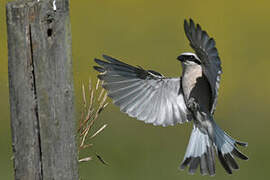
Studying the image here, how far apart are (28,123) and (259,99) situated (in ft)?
24.3

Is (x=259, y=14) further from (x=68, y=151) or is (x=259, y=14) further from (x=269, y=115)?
(x=68, y=151)

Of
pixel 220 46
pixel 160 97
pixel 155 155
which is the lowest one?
pixel 155 155

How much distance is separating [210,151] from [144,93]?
2.01 ft

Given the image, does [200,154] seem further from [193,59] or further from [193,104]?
[193,59]

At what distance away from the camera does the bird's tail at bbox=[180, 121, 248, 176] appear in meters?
5.30

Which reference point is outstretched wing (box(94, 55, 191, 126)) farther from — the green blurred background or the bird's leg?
the green blurred background

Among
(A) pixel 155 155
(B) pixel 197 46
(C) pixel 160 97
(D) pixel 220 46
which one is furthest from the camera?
(D) pixel 220 46

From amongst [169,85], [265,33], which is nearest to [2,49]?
[265,33]

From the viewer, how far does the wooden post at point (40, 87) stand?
3721 mm

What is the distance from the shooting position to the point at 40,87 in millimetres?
3777

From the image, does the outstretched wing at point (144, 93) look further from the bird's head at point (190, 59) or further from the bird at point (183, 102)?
the bird's head at point (190, 59)

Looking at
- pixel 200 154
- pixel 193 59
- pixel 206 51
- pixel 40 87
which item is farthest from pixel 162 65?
pixel 40 87

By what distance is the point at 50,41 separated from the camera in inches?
148

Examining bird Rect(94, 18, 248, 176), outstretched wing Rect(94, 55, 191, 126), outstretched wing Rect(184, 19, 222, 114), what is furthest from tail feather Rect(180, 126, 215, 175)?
outstretched wing Rect(184, 19, 222, 114)
